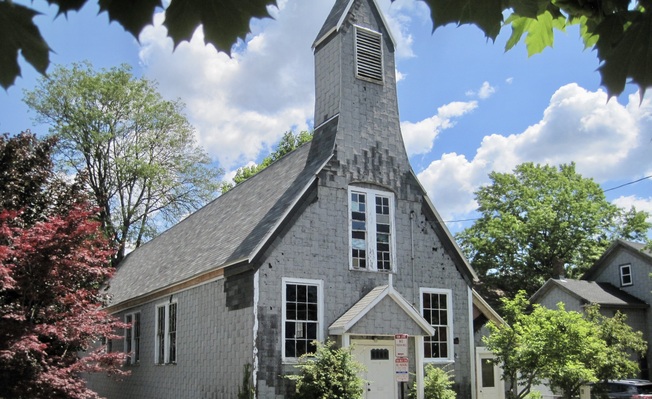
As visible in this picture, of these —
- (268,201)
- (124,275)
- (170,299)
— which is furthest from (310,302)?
(124,275)

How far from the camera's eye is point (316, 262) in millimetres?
17719

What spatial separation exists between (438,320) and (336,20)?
9.37 m

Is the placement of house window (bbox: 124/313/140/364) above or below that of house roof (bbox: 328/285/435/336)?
below

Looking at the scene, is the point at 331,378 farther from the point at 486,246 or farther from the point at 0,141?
the point at 486,246

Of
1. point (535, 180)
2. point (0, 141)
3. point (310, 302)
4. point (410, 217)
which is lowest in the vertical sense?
point (310, 302)

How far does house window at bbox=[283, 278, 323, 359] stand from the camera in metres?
16.8

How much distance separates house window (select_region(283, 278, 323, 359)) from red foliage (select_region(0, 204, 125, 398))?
5184 mm

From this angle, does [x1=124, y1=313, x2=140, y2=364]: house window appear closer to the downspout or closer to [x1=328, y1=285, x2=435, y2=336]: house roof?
the downspout

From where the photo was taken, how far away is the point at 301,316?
1712cm

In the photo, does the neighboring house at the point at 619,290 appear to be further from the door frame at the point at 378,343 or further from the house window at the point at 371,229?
the door frame at the point at 378,343

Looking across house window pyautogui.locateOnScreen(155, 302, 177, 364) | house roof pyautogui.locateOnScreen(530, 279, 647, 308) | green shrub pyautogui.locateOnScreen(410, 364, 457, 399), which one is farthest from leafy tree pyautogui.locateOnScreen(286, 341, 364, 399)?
house roof pyautogui.locateOnScreen(530, 279, 647, 308)

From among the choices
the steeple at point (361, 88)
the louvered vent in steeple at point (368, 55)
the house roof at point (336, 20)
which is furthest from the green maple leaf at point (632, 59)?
the house roof at point (336, 20)

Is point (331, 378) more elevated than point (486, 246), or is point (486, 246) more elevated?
point (486, 246)

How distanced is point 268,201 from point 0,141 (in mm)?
7582
